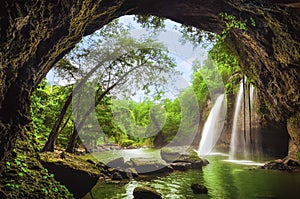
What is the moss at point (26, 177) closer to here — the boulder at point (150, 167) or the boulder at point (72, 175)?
the boulder at point (72, 175)

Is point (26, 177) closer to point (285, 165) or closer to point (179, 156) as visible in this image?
point (179, 156)

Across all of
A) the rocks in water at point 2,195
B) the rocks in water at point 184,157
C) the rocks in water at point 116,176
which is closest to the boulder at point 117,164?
the rocks in water at point 116,176

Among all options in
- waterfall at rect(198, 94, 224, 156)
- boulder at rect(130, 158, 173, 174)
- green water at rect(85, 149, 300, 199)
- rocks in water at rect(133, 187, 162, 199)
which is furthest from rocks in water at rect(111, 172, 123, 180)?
waterfall at rect(198, 94, 224, 156)

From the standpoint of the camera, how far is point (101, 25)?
712 cm

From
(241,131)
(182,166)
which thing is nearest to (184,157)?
(182,166)

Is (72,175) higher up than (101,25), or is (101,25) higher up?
(101,25)

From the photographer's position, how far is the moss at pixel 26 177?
4146mm

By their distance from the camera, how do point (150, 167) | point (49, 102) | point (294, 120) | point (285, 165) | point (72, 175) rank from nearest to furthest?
point (72, 175)
point (294, 120)
point (285, 165)
point (150, 167)
point (49, 102)

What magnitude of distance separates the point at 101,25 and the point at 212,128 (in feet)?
59.4

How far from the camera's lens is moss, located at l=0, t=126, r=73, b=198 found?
13.6 feet

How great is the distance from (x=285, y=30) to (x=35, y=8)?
6071mm

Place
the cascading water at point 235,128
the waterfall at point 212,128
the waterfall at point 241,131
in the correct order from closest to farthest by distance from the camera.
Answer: the waterfall at point 241,131 < the cascading water at point 235,128 < the waterfall at point 212,128

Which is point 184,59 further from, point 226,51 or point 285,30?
point 285,30

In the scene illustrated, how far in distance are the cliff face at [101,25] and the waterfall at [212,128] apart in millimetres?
11839
